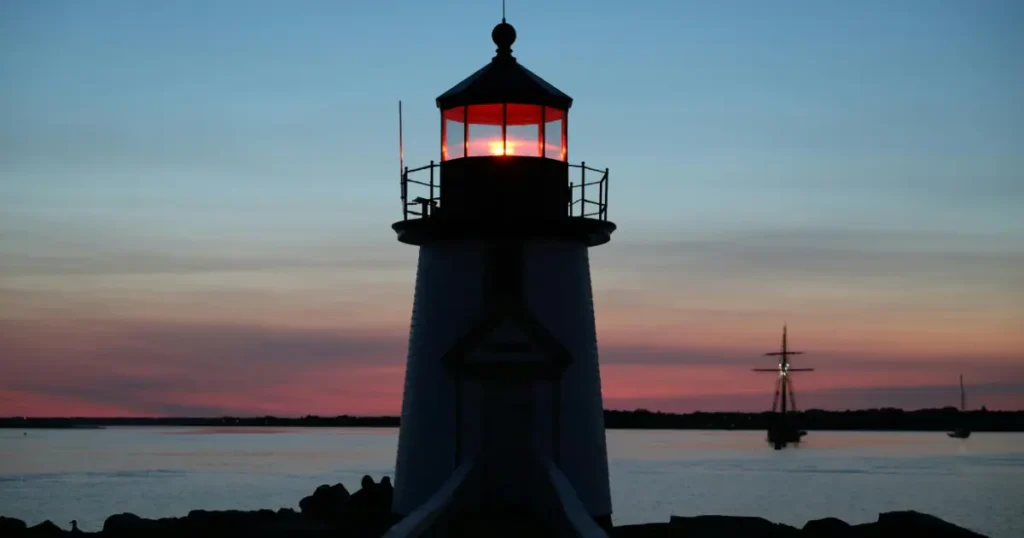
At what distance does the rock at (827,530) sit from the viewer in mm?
20642

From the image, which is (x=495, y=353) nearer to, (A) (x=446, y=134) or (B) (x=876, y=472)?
(A) (x=446, y=134)

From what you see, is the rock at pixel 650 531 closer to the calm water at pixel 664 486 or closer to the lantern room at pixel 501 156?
the lantern room at pixel 501 156

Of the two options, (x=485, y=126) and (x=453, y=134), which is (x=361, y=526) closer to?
(x=453, y=134)

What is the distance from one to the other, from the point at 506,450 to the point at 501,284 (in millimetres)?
2139

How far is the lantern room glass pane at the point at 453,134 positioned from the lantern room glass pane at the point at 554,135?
106 cm

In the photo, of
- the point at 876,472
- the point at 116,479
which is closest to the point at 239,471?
the point at 116,479

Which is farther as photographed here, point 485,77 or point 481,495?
point 485,77

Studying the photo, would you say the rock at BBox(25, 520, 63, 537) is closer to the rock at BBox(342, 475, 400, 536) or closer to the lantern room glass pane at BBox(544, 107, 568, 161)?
the rock at BBox(342, 475, 400, 536)

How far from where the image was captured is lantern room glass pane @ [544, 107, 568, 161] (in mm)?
15656

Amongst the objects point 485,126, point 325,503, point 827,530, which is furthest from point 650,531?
point 485,126

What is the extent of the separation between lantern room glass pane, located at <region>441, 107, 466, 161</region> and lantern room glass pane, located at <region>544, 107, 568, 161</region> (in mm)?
1057

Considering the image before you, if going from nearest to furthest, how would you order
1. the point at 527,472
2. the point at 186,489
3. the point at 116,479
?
the point at 527,472, the point at 186,489, the point at 116,479

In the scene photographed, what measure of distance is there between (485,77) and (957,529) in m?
10.5

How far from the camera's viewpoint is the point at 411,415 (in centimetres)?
1575
